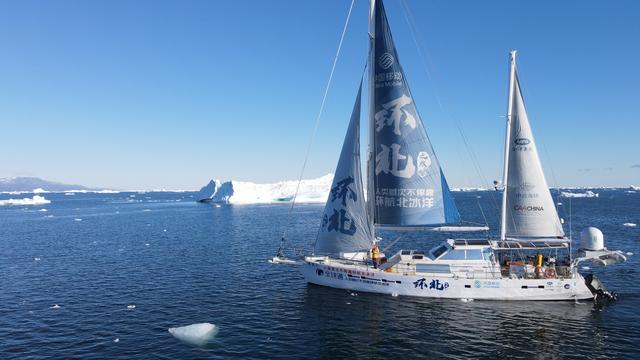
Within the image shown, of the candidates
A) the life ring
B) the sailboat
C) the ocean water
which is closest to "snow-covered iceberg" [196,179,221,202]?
the ocean water

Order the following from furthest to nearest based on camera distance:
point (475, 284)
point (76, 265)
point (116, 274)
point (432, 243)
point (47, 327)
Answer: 1. point (432, 243)
2. point (76, 265)
3. point (116, 274)
4. point (475, 284)
5. point (47, 327)

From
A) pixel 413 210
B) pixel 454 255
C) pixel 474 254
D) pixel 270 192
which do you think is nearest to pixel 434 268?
Answer: pixel 454 255

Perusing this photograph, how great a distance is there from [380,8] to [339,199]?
42.1 feet

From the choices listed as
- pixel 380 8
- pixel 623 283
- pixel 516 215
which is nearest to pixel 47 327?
pixel 380 8

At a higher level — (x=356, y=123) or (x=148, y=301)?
(x=356, y=123)

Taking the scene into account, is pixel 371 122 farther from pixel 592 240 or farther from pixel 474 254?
pixel 592 240

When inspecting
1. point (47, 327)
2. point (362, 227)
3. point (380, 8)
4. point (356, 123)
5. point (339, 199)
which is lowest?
point (47, 327)

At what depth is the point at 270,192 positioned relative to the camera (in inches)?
6009

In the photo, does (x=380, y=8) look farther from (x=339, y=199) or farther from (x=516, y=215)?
(x=516, y=215)

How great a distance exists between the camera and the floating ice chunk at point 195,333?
64.8 ft

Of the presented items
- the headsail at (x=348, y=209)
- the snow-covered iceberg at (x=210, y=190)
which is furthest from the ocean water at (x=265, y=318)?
the snow-covered iceberg at (x=210, y=190)

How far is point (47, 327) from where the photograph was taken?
21.8 m

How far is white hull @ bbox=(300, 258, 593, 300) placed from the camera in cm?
2475

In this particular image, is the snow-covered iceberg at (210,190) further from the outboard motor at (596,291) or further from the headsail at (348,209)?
the outboard motor at (596,291)
